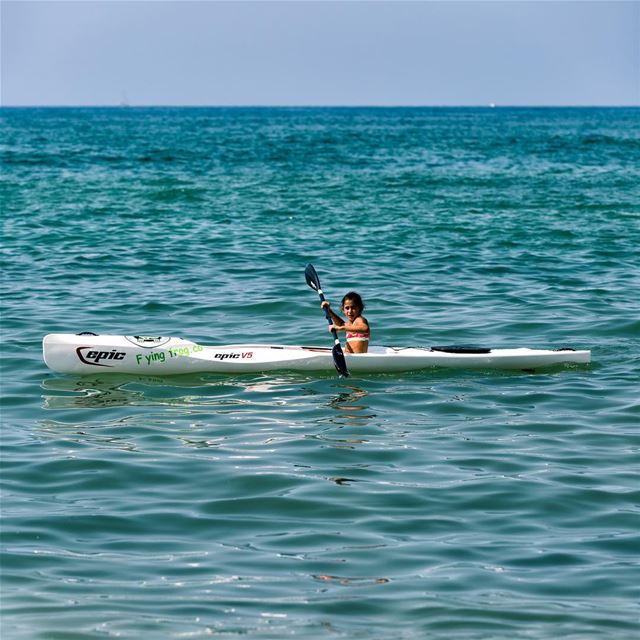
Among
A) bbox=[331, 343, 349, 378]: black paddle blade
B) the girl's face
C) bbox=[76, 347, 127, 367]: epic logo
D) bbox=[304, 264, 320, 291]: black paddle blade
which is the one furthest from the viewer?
bbox=[304, 264, 320, 291]: black paddle blade

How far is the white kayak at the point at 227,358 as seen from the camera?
12.5 metres

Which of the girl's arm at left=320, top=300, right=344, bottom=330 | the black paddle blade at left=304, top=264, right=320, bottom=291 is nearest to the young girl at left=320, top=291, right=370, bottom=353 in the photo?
the girl's arm at left=320, top=300, right=344, bottom=330

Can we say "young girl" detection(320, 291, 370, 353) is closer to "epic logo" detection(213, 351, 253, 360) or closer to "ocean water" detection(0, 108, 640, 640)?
"ocean water" detection(0, 108, 640, 640)

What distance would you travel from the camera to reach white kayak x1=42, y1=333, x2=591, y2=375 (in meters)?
12.5

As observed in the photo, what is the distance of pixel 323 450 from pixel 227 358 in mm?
3023

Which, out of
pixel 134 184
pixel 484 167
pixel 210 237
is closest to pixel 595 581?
pixel 210 237

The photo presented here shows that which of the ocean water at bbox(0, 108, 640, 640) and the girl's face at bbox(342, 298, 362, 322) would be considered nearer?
the ocean water at bbox(0, 108, 640, 640)

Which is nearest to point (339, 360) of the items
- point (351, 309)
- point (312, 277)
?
point (351, 309)

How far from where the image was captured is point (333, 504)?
8438 mm

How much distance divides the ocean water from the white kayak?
0.16m

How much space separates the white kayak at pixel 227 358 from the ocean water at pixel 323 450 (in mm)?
158

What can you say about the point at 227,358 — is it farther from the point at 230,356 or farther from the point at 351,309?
the point at 351,309

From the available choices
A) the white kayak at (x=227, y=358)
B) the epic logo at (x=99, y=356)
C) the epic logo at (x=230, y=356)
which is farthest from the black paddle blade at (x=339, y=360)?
the epic logo at (x=99, y=356)

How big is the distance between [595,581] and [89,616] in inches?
120
